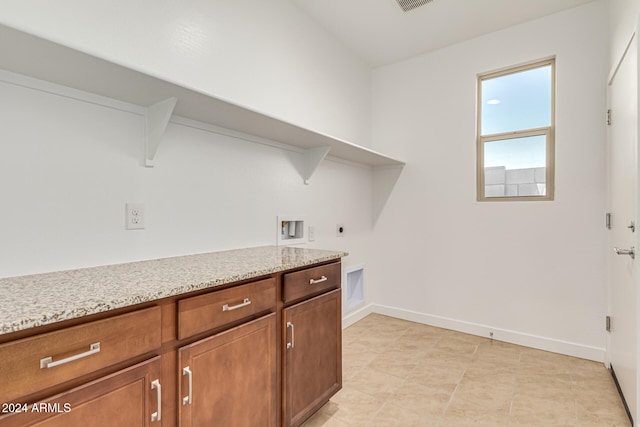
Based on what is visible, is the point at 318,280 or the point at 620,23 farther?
the point at 620,23

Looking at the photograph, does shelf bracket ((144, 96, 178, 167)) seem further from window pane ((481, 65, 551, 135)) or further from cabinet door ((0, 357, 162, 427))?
window pane ((481, 65, 551, 135))

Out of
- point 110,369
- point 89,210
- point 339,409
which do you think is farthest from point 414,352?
point 89,210

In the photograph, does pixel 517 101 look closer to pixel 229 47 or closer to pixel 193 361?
pixel 229 47

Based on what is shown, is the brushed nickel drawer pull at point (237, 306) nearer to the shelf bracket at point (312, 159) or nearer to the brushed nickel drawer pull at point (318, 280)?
the brushed nickel drawer pull at point (318, 280)

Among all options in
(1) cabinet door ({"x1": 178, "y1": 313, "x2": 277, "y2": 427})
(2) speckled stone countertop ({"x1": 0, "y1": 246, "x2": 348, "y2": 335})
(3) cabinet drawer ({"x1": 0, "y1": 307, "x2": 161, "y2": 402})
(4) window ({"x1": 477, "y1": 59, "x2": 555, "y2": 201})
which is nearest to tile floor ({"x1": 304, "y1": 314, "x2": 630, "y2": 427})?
(1) cabinet door ({"x1": 178, "y1": 313, "x2": 277, "y2": 427})

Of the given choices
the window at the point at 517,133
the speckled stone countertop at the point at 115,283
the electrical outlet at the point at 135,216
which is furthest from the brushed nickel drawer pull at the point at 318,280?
the window at the point at 517,133

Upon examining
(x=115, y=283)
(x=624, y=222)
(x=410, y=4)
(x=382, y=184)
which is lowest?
(x=115, y=283)

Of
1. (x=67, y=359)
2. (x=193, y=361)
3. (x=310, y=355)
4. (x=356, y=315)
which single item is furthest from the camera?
(x=356, y=315)

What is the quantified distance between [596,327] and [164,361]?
10.0ft

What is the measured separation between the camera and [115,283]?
1132mm

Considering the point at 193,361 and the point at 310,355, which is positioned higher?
the point at 193,361

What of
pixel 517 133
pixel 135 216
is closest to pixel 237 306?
pixel 135 216

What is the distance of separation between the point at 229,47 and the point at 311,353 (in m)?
1.93

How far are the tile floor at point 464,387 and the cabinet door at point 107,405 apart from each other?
1.04 metres
